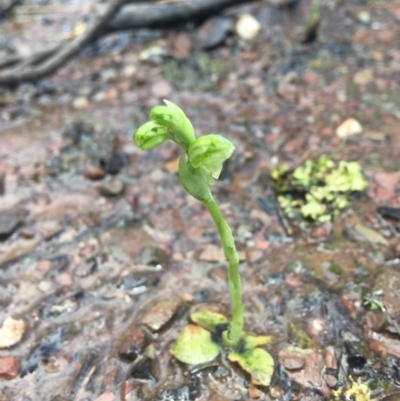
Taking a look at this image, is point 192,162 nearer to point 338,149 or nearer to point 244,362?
point 244,362

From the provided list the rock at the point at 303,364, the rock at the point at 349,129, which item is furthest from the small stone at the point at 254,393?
the rock at the point at 349,129

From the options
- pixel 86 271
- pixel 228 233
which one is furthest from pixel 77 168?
pixel 228 233

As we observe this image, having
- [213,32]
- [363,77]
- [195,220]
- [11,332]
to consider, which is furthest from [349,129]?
[11,332]

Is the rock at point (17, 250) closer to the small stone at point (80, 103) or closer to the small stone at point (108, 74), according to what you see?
the small stone at point (80, 103)

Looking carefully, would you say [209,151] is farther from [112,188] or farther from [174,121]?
[112,188]

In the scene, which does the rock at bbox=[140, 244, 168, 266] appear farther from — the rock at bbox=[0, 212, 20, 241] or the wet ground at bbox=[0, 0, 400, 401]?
the rock at bbox=[0, 212, 20, 241]

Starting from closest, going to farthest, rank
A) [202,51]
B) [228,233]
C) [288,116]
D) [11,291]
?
[228,233]
[11,291]
[288,116]
[202,51]
